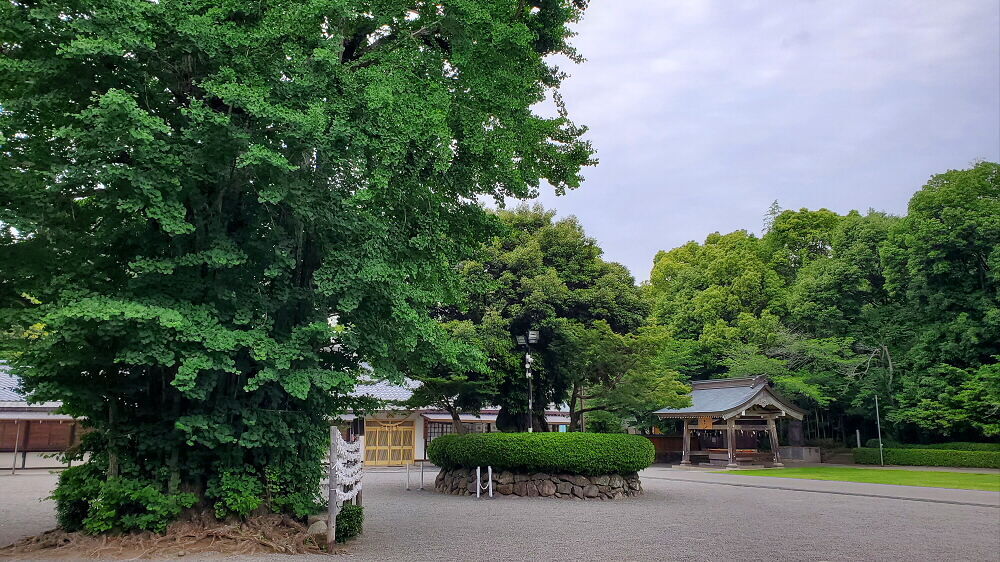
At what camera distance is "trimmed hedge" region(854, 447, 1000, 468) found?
25828 mm

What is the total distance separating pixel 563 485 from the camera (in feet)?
54.0

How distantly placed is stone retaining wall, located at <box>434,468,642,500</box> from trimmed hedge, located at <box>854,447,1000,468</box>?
17698mm

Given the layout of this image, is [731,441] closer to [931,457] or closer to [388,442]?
[931,457]

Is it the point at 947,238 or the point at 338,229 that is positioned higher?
the point at 947,238

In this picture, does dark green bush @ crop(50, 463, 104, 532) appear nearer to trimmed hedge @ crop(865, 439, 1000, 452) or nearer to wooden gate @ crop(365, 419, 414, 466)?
wooden gate @ crop(365, 419, 414, 466)

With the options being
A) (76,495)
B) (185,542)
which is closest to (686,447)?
(185,542)

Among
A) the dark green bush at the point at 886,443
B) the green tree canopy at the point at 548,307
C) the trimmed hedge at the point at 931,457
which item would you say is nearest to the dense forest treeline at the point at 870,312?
the dark green bush at the point at 886,443

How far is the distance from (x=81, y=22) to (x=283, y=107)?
227cm

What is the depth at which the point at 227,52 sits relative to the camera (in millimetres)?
8273

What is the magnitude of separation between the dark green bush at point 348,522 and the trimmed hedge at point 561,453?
6.85m

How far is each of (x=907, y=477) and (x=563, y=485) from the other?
13.5m

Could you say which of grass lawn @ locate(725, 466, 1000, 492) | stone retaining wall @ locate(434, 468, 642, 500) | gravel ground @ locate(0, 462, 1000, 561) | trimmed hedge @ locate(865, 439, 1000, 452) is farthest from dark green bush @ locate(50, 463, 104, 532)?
trimmed hedge @ locate(865, 439, 1000, 452)

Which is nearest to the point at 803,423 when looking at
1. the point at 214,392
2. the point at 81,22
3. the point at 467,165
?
the point at 467,165

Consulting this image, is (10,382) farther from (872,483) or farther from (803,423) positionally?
(803,423)
